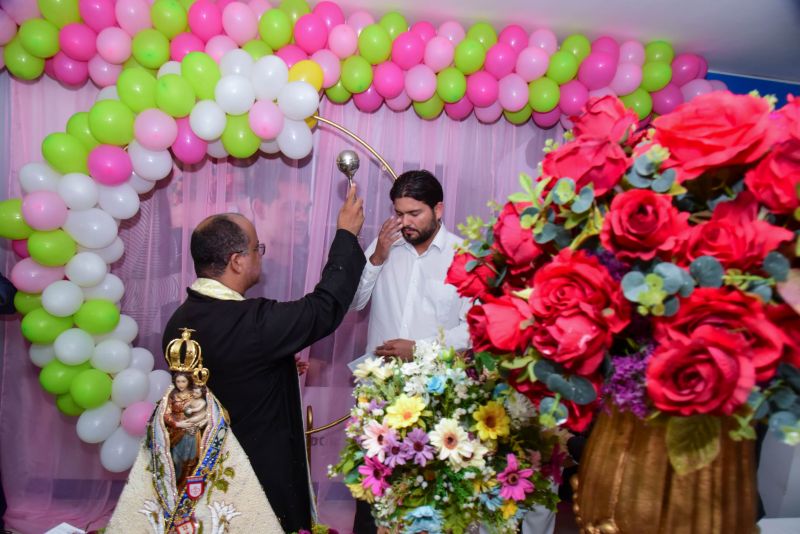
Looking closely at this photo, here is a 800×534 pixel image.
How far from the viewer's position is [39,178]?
2404 millimetres

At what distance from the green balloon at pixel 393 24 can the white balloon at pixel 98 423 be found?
86.9 inches

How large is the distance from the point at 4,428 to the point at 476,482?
117 inches

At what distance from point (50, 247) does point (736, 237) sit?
8.36 ft

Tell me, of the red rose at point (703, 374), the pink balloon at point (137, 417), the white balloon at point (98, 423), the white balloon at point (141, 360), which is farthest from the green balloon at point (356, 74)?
the red rose at point (703, 374)

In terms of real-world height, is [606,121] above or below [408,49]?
below

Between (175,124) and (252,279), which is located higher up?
(175,124)

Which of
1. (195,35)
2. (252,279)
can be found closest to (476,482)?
(252,279)

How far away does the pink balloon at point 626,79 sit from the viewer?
2848mm

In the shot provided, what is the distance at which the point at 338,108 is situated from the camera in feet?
9.93

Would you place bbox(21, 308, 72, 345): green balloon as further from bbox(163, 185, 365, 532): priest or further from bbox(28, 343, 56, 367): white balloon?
bbox(163, 185, 365, 532): priest

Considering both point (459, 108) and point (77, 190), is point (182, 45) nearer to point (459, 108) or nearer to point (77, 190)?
point (77, 190)

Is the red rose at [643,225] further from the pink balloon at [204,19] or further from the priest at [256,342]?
the pink balloon at [204,19]

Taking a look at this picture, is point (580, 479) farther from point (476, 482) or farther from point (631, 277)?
point (631, 277)

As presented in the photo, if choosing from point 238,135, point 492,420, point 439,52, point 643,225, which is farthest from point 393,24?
point 643,225
